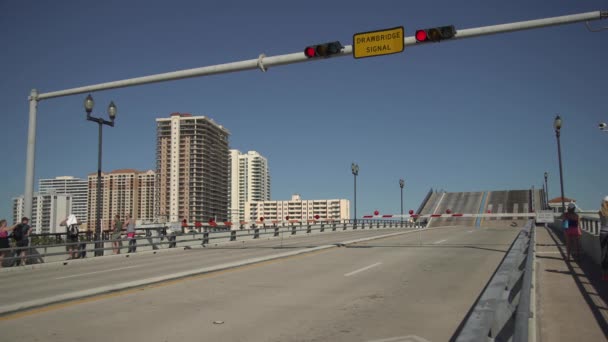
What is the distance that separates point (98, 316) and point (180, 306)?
1.29m

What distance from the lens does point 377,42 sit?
13234mm

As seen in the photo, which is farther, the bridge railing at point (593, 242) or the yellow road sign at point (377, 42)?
the bridge railing at point (593, 242)

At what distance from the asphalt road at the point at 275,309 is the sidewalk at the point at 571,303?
3.86ft

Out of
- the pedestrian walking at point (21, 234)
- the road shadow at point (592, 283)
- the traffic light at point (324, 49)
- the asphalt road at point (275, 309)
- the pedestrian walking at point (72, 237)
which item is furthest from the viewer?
the pedestrian walking at point (72, 237)

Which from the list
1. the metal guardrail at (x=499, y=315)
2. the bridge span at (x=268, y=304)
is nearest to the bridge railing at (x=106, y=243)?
the bridge span at (x=268, y=304)

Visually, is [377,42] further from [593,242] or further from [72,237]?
[72,237]

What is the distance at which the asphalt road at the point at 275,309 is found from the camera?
619 centimetres

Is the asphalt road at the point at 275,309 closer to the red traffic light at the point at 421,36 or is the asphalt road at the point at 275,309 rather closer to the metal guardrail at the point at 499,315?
the metal guardrail at the point at 499,315

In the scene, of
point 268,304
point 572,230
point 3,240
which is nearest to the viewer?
point 268,304

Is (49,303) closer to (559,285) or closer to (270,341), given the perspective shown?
(270,341)

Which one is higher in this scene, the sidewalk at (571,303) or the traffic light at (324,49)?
the traffic light at (324,49)

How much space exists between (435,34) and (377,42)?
156cm

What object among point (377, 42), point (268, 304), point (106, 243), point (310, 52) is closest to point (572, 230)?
point (377, 42)

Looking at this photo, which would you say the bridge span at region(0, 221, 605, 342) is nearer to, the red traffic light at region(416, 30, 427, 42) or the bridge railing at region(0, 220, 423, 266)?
the bridge railing at region(0, 220, 423, 266)
